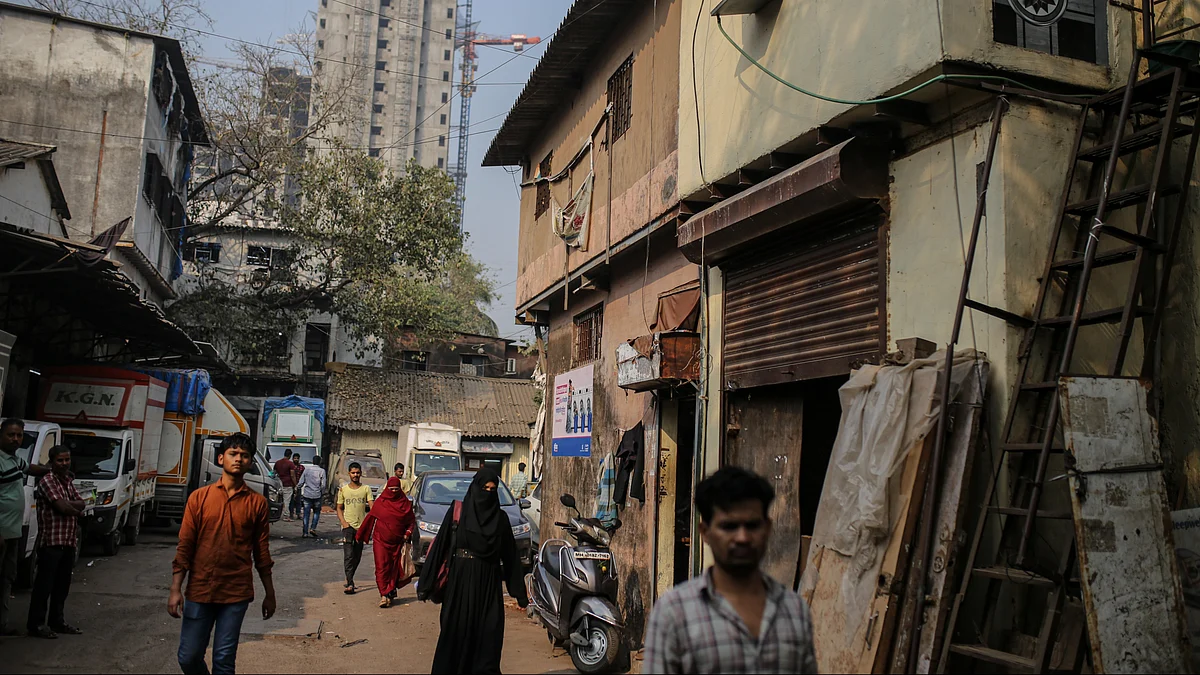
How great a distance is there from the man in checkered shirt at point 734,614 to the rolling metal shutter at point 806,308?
130 inches

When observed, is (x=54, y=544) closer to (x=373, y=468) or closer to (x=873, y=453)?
(x=873, y=453)

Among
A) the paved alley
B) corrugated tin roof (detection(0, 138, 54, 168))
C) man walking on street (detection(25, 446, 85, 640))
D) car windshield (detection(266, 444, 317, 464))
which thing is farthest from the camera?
car windshield (detection(266, 444, 317, 464))

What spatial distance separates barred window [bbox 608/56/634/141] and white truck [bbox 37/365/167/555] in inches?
373

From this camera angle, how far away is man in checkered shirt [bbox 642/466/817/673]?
8.91 feet

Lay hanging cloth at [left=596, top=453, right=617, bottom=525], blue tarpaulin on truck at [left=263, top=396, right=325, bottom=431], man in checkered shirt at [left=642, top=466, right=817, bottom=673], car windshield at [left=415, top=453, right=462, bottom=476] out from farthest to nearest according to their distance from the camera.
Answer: blue tarpaulin on truck at [left=263, top=396, right=325, bottom=431] → car windshield at [left=415, top=453, right=462, bottom=476] → hanging cloth at [left=596, top=453, right=617, bottom=525] → man in checkered shirt at [left=642, top=466, right=817, bottom=673]

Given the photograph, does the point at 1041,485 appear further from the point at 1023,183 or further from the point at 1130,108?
the point at 1130,108

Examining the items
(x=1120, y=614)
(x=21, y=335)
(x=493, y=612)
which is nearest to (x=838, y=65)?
(x=1120, y=614)

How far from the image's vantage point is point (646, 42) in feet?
34.2

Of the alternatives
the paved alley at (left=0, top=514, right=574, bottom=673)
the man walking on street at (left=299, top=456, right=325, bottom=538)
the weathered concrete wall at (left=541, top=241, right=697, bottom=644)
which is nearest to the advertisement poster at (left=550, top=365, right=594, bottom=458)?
the weathered concrete wall at (left=541, top=241, right=697, bottom=644)

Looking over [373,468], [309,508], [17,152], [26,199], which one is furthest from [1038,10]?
[373,468]

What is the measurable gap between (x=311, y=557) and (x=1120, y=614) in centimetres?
1525

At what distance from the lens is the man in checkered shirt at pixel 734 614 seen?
8.91 feet

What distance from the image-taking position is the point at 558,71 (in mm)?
12797

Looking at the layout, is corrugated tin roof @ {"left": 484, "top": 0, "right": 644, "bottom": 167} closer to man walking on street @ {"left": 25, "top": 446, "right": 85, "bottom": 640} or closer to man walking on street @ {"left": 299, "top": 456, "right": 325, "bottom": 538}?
man walking on street @ {"left": 25, "top": 446, "right": 85, "bottom": 640}
